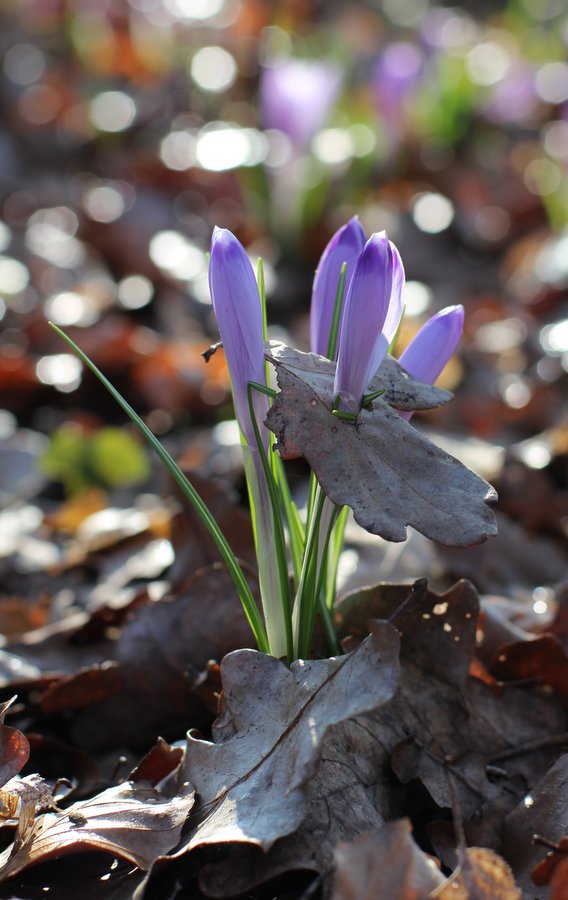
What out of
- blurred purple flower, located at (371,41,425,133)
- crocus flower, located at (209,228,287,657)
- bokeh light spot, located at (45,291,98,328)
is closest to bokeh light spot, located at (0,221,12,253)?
bokeh light spot, located at (45,291,98,328)

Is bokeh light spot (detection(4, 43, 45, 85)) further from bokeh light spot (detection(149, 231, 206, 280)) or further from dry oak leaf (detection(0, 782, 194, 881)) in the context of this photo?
dry oak leaf (detection(0, 782, 194, 881))

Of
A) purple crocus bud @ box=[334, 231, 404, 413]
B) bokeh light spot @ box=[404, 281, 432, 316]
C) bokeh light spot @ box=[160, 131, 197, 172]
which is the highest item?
purple crocus bud @ box=[334, 231, 404, 413]

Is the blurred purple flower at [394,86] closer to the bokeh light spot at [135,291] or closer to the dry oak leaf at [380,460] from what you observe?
the bokeh light spot at [135,291]

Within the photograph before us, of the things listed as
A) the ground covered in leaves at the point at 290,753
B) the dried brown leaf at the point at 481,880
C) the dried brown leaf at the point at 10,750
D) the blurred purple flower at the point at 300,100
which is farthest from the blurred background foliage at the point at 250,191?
the dried brown leaf at the point at 481,880

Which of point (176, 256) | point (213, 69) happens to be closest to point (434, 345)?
point (176, 256)

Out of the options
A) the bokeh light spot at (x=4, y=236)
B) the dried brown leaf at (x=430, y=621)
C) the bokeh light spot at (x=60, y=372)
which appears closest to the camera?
the dried brown leaf at (x=430, y=621)

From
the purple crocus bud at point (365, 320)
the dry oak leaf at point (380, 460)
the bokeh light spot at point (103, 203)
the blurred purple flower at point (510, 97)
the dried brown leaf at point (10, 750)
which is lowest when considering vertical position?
the bokeh light spot at point (103, 203)

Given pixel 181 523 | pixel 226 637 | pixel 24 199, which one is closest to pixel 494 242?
pixel 24 199
